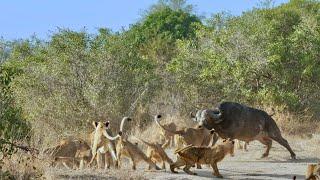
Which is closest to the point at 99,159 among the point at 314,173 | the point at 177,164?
the point at 177,164

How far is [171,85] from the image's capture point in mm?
27047

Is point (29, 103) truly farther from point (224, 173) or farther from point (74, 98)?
point (224, 173)

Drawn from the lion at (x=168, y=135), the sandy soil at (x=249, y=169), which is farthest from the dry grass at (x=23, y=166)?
the lion at (x=168, y=135)

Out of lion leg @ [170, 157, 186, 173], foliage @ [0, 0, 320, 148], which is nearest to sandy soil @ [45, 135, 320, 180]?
lion leg @ [170, 157, 186, 173]

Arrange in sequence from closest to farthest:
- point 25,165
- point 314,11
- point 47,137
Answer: point 25,165, point 47,137, point 314,11

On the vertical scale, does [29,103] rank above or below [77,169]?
above

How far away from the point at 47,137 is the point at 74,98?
13.0ft

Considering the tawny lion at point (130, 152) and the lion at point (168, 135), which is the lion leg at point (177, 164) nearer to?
the tawny lion at point (130, 152)

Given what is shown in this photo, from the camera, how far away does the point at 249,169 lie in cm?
1535

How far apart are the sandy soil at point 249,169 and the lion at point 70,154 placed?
36.9 inches

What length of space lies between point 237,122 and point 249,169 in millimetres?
2205

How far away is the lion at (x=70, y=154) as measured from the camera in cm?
1468

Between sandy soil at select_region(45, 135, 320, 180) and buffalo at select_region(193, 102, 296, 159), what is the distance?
573 millimetres

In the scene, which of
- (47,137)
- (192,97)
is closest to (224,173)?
(47,137)
